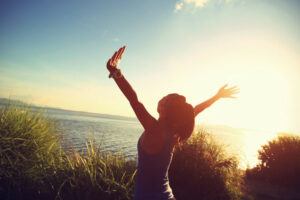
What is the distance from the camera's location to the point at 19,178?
613 cm

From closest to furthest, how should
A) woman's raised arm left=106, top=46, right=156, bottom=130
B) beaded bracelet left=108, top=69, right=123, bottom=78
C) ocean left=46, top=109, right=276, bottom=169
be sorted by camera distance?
woman's raised arm left=106, top=46, right=156, bottom=130 < beaded bracelet left=108, top=69, right=123, bottom=78 < ocean left=46, top=109, right=276, bottom=169

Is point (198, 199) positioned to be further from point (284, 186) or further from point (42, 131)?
point (284, 186)

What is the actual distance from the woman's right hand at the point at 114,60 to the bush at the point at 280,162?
505 inches

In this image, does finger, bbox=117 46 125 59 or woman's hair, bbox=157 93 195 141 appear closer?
woman's hair, bbox=157 93 195 141

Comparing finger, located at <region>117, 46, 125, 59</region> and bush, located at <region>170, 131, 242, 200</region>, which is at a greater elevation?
finger, located at <region>117, 46, 125, 59</region>

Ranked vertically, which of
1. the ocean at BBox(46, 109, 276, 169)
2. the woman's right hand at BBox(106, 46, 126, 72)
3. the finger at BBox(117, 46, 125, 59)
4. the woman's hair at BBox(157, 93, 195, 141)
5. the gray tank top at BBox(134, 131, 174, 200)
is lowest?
the ocean at BBox(46, 109, 276, 169)

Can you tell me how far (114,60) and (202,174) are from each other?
6233 millimetres

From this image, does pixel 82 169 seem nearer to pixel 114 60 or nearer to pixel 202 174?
pixel 202 174

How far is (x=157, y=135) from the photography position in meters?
2.39

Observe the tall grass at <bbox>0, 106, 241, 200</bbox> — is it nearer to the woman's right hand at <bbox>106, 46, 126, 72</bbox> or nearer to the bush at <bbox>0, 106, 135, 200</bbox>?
the bush at <bbox>0, 106, 135, 200</bbox>

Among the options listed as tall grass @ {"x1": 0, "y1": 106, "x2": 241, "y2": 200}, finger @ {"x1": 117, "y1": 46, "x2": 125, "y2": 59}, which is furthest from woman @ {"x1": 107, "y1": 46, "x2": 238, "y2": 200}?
tall grass @ {"x1": 0, "y1": 106, "x2": 241, "y2": 200}

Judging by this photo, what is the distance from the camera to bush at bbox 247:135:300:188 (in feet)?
42.1

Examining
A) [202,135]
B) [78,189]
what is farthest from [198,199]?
[78,189]

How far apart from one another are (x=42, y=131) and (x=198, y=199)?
16.9ft
